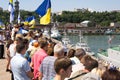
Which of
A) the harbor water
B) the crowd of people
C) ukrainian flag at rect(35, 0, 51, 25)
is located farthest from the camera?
the harbor water

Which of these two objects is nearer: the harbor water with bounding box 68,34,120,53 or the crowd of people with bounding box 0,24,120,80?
the crowd of people with bounding box 0,24,120,80

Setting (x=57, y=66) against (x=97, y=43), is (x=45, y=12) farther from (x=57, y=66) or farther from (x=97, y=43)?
(x=97, y=43)

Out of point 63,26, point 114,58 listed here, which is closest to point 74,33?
point 63,26

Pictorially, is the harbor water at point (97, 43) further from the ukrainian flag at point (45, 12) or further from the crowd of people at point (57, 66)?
the crowd of people at point (57, 66)

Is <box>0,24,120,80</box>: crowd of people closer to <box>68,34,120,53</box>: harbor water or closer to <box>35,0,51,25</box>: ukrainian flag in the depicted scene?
<box>35,0,51,25</box>: ukrainian flag

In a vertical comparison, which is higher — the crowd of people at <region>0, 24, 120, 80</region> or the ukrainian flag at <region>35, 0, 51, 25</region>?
the ukrainian flag at <region>35, 0, 51, 25</region>

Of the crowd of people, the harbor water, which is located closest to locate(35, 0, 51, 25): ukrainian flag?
the crowd of people

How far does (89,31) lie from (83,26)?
3.82 meters

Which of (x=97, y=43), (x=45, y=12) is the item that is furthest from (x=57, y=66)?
(x=97, y=43)

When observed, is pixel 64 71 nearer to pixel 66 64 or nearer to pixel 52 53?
pixel 66 64

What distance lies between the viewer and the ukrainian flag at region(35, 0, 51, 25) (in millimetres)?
15430

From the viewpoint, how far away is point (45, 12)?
15.9m

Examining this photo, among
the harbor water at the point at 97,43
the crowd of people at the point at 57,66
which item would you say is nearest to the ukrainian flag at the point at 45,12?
the crowd of people at the point at 57,66

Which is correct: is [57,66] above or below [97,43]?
above
